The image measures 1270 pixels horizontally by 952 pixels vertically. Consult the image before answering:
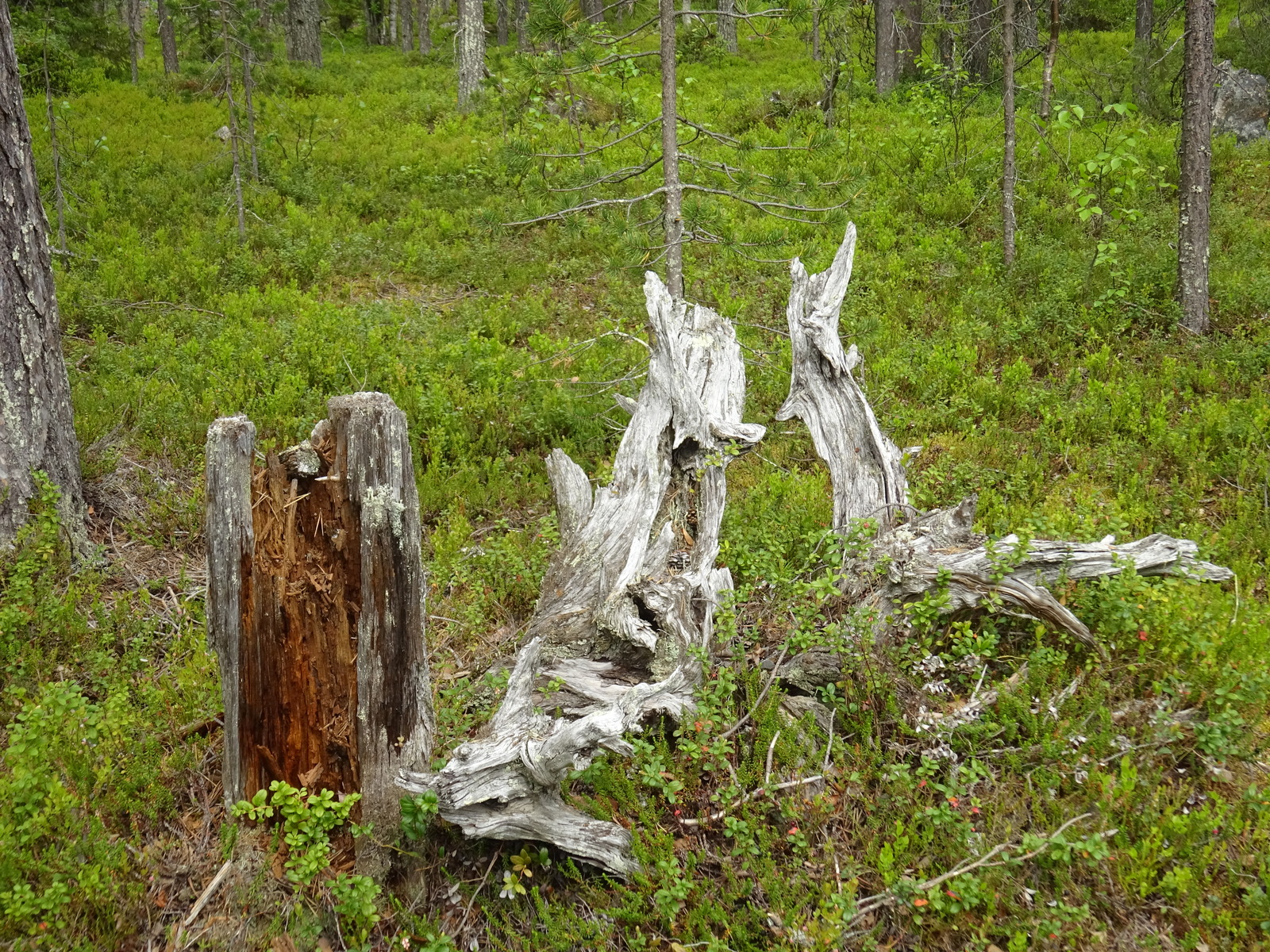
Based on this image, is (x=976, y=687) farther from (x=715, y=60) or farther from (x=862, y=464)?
(x=715, y=60)

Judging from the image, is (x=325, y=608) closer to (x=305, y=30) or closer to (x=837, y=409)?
(x=837, y=409)

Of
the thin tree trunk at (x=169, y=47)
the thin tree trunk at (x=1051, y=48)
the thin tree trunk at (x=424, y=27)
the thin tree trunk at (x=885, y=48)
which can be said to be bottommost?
the thin tree trunk at (x=1051, y=48)

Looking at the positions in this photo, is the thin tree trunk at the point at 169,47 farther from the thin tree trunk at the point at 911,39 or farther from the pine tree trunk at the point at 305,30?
the thin tree trunk at the point at 911,39

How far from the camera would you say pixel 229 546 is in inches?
140

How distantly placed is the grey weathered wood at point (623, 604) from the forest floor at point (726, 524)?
248 mm

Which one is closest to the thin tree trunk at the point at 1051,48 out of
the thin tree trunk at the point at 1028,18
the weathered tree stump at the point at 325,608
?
the thin tree trunk at the point at 1028,18

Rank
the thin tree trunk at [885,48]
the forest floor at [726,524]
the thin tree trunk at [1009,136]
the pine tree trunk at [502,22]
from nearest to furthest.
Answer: the forest floor at [726,524]
the thin tree trunk at [1009,136]
the thin tree trunk at [885,48]
the pine tree trunk at [502,22]

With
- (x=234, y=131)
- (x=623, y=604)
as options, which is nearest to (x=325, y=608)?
(x=623, y=604)

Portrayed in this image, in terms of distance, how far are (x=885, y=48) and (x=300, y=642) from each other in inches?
772

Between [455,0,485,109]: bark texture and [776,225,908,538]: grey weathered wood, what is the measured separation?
14.4 meters

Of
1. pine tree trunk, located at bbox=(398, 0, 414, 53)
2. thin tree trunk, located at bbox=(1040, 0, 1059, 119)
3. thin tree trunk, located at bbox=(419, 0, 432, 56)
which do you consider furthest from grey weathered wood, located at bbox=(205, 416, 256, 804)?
pine tree trunk, located at bbox=(398, 0, 414, 53)

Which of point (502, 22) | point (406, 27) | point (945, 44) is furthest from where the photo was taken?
point (502, 22)

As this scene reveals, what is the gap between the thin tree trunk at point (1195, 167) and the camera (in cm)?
907

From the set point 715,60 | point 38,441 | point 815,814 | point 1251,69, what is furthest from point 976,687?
point 715,60
